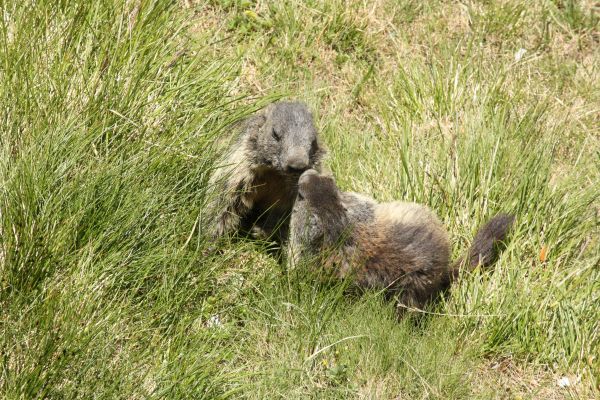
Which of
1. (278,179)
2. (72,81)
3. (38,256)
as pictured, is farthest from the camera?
(278,179)

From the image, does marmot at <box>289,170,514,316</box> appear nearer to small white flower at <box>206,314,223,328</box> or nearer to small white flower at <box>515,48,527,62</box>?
small white flower at <box>206,314,223,328</box>

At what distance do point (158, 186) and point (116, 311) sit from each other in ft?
3.11

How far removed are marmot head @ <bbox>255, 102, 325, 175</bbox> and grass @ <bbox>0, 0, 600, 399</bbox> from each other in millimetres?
247

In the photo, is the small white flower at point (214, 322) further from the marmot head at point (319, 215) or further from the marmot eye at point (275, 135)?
the marmot eye at point (275, 135)

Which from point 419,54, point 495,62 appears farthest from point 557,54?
point 419,54

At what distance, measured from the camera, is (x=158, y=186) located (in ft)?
17.3

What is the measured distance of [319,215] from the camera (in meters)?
5.62

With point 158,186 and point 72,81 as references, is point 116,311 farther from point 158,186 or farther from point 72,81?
point 72,81

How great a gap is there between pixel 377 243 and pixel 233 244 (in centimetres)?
98

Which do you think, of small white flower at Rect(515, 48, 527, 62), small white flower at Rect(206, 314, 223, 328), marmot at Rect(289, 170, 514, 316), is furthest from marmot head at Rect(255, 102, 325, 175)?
small white flower at Rect(515, 48, 527, 62)

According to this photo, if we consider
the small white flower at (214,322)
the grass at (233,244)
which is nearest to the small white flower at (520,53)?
the grass at (233,244)

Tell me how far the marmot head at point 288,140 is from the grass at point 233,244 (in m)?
0.25

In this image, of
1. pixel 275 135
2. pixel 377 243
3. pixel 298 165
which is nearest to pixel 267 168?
pixel 275 135

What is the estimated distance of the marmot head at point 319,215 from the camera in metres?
5.62
